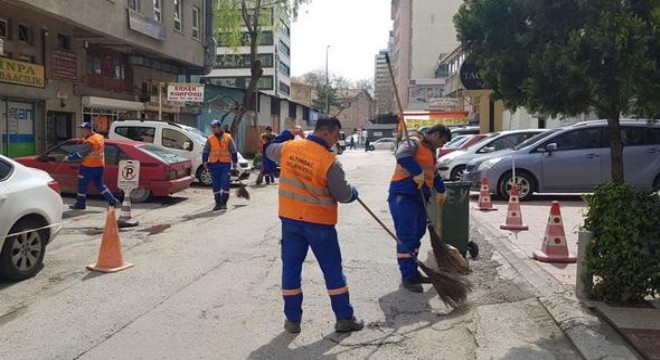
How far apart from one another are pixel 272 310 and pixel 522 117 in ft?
88.8

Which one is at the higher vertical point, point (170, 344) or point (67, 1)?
point (67, 1)

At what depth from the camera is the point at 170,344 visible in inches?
183

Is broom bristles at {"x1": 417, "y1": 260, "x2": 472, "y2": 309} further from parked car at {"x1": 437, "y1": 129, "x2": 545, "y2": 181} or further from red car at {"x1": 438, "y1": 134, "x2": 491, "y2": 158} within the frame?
red car at {"x1": 438, "y1": 134, "x2": 491, "y2": 158}

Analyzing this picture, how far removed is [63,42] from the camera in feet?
62.9

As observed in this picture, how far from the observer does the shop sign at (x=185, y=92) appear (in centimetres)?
2073

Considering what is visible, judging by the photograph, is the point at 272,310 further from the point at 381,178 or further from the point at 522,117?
the point at 522,117

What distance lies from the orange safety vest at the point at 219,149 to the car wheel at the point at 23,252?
18.6 ft

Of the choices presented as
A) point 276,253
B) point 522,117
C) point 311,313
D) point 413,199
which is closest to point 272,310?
point 311,313

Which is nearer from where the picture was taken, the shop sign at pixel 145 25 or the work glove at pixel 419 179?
the work glove at pixel 419 179

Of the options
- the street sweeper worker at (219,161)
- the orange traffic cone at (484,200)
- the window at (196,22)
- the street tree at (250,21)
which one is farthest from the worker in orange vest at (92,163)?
the window at (196,22)

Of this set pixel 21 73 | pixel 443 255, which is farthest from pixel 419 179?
pixel 21 73

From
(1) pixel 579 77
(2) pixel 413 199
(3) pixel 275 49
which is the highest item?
(3) pixel 275 49

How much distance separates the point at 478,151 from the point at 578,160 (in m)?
3.49

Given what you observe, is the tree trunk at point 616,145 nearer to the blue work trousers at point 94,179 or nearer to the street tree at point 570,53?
the street tree at point 570,53
